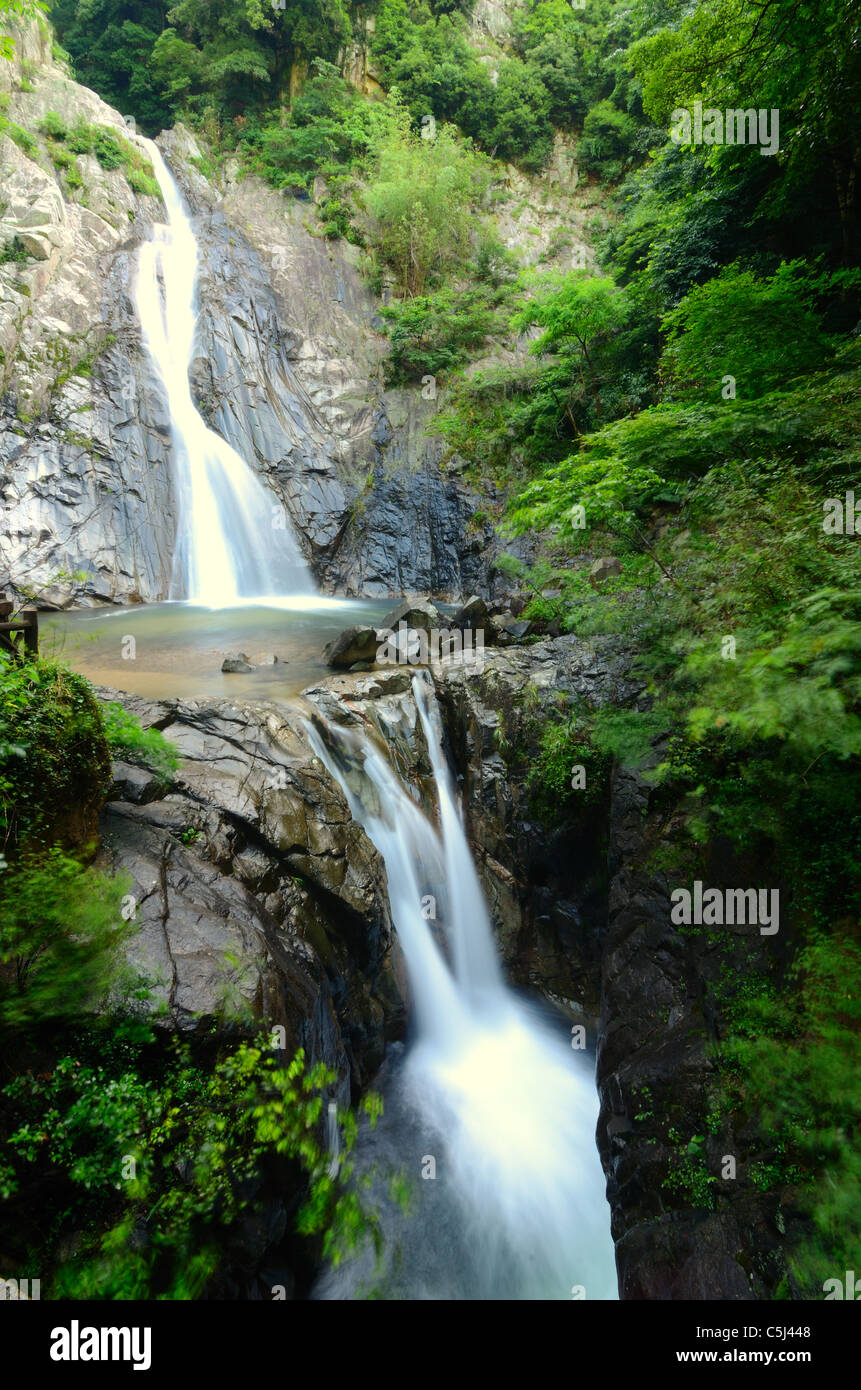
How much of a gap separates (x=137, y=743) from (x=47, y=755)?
1.41 meters

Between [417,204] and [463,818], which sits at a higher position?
[417,204]

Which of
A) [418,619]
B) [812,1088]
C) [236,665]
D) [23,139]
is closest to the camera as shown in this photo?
[812,1088]

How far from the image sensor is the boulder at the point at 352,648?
394 inches

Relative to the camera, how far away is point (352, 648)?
1002 cm

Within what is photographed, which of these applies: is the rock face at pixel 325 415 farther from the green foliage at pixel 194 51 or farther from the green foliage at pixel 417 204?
the green foliage at pixel 194 51

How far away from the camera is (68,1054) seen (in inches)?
129

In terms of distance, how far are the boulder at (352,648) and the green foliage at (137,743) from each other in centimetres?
469

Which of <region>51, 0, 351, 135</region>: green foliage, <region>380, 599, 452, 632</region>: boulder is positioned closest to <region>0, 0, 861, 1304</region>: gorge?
<region>380, 599, 452, 632</region>: boulder

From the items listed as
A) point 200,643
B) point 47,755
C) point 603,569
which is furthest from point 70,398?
point 47,755

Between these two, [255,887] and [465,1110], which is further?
[465,1110]

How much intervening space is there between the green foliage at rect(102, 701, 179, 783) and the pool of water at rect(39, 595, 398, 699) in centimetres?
189

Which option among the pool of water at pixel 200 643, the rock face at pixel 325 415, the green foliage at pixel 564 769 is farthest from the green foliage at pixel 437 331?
the green foliage at pixel 564 769

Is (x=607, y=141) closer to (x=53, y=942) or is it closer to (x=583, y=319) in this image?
(x=583, y=319)
